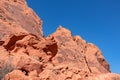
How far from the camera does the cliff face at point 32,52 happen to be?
21.5 meters

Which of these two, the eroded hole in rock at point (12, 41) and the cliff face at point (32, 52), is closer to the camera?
the cliff face at point (32, 52)

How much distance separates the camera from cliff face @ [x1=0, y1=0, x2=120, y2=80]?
21547 millimetres

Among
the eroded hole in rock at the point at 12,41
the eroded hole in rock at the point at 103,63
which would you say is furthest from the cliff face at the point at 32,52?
the eroded hole in rock at the point at 103,63

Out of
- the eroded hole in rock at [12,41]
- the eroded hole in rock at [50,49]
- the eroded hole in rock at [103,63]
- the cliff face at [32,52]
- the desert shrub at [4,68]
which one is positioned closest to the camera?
the cliff face at [32,52]

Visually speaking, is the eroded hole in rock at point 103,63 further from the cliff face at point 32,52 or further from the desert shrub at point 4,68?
the desert shrub at point 4,68

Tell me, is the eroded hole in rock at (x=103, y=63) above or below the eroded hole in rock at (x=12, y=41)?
above

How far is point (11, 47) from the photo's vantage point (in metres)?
27.1

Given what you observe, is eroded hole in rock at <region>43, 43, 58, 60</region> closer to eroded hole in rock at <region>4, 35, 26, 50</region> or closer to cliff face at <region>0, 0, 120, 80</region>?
cliff face at <region>0, 0, 120, 80</region>

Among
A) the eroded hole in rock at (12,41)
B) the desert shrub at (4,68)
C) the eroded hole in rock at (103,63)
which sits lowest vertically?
the desert shrub at (4,68)

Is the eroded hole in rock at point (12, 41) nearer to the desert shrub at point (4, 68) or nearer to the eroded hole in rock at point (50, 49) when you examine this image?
the eroded hole in rock at point (50, 49)

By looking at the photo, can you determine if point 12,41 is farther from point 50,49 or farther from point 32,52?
point 50,49

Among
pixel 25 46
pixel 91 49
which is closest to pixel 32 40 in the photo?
pixel 25 46

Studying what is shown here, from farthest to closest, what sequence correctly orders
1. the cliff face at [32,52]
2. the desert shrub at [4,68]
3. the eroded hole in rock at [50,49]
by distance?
the eroded hole in rock at [50,49] < the desert shrub at [4,68] < the cliff face at [32,52]

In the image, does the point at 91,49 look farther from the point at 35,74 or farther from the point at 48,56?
the point at 35,74
